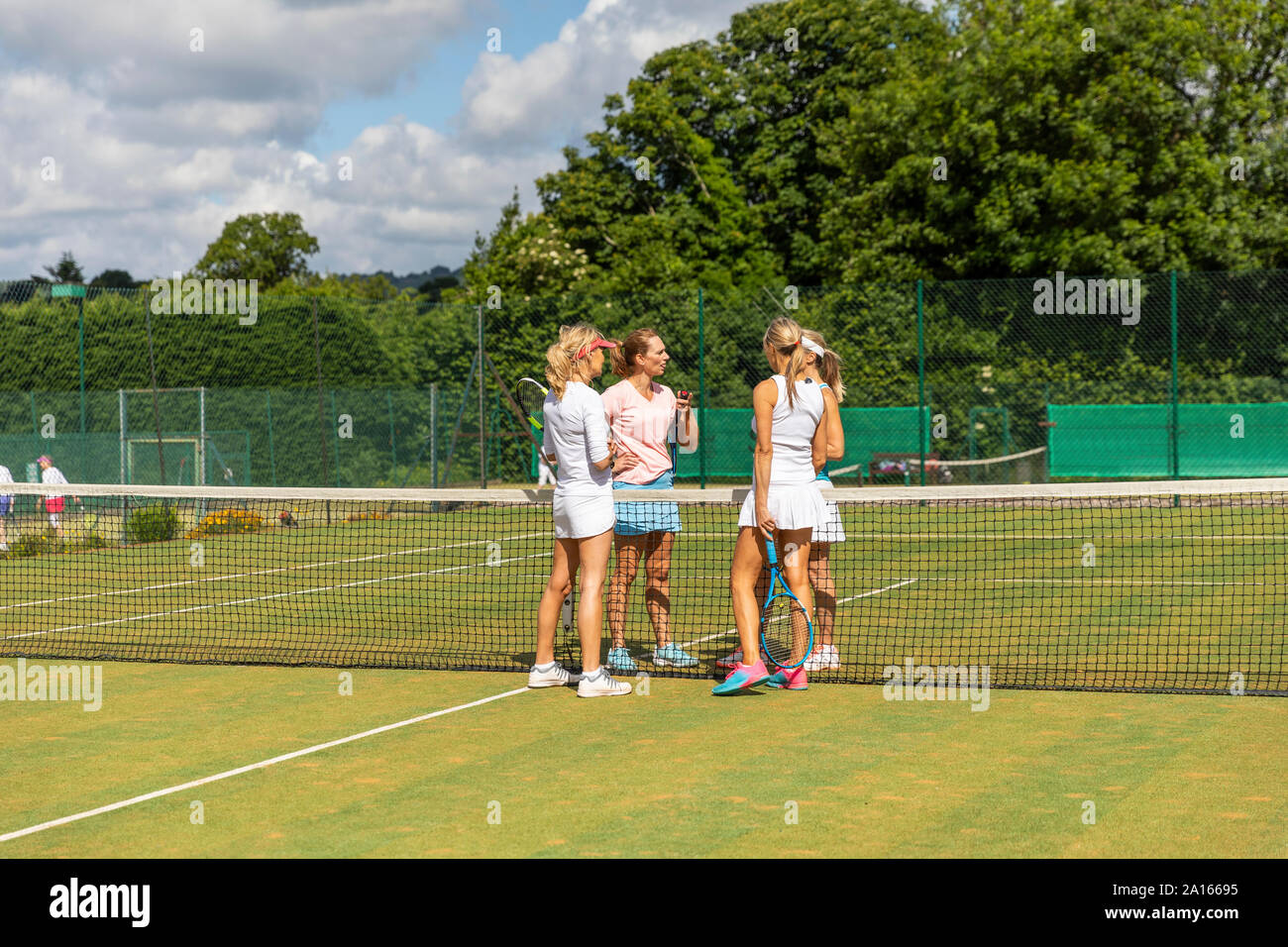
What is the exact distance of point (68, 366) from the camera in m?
23.2

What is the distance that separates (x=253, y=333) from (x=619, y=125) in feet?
61.1

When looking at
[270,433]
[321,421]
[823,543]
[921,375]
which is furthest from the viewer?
[270,433]

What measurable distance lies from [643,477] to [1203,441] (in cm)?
1636

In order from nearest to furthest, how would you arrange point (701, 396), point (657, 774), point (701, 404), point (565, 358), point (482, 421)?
point (657, 774), point (565, 358), point (482, 421), point (701, 396), point (701, 404)

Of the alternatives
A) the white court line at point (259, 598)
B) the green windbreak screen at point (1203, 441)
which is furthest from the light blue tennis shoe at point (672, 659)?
the green windbreak screen at point (1203, 441)

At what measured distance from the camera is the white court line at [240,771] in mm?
5492

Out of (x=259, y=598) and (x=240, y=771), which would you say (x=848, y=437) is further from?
(x=240, y=771)

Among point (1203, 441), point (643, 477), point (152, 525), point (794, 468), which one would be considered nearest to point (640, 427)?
point (643, 477)

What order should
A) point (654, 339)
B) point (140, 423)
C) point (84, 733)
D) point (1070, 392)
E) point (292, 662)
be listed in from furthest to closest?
point (1070, 392)
point (140, 423)
point (292, 662)
point (654, 339)
point (84, 733)

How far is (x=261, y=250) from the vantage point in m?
80.7

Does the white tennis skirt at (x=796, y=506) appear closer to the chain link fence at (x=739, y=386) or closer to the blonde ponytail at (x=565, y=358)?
the blonde ponytail at (x=565, y=358)
